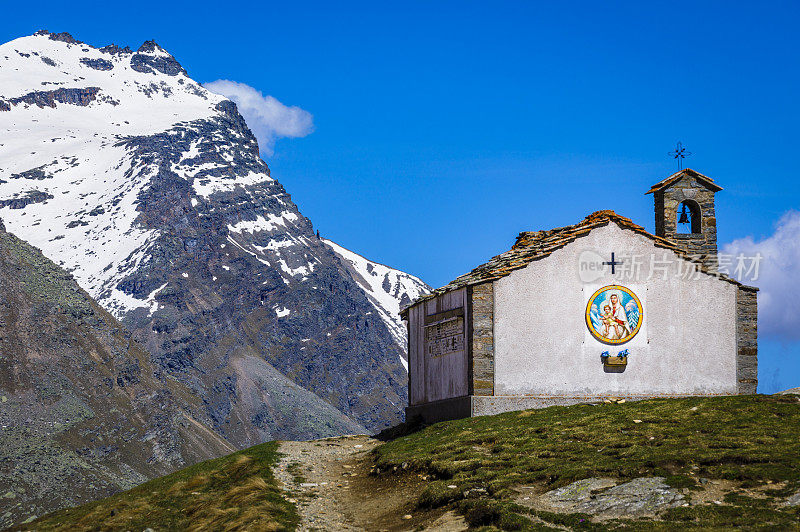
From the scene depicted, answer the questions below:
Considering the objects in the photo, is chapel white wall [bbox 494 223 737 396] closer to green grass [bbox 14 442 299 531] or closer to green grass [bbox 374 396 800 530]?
green grass [bbox 374 396 800 530]

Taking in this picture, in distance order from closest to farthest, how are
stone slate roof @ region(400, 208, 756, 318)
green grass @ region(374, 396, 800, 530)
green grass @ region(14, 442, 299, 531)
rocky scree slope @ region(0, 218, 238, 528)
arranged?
1. green grass @ region(374, 396, 800, 530)
2. green grass @ region(14, 442, 299, 531)
3. stone slate roof @ region(400, 208, 756, 318)
4. rocky scree slope @ region(0, 218, 238, 528)

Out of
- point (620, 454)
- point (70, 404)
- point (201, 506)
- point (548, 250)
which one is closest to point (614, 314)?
point (548, 250)

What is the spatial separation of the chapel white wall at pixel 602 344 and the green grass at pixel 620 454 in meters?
2.15

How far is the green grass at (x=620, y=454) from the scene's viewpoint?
1686 cm

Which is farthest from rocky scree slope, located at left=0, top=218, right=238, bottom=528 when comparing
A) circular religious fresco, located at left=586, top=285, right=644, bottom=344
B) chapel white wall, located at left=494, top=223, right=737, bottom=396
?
circular religious fresco, located at left=586, top=285, right=644, bottom=344

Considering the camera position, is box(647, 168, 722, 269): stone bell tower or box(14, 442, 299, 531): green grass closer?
box(14, 442, 299, 531): green grass

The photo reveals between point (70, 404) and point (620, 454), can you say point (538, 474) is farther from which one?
point (70, 404)

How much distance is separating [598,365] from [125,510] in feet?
56.3

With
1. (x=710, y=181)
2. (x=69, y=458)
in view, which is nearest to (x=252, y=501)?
(x=710, y=181)

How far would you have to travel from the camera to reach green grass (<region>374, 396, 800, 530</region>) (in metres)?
16.9

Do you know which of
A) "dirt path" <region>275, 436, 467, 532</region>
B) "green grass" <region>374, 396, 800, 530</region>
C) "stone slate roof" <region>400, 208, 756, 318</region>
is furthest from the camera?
"stone slate roof" <region>400, 208, 756, 318</region>

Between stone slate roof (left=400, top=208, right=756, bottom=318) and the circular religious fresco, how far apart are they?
7.68 ft

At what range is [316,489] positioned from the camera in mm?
24656

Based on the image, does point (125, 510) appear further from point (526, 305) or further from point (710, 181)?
point (710, 181)
